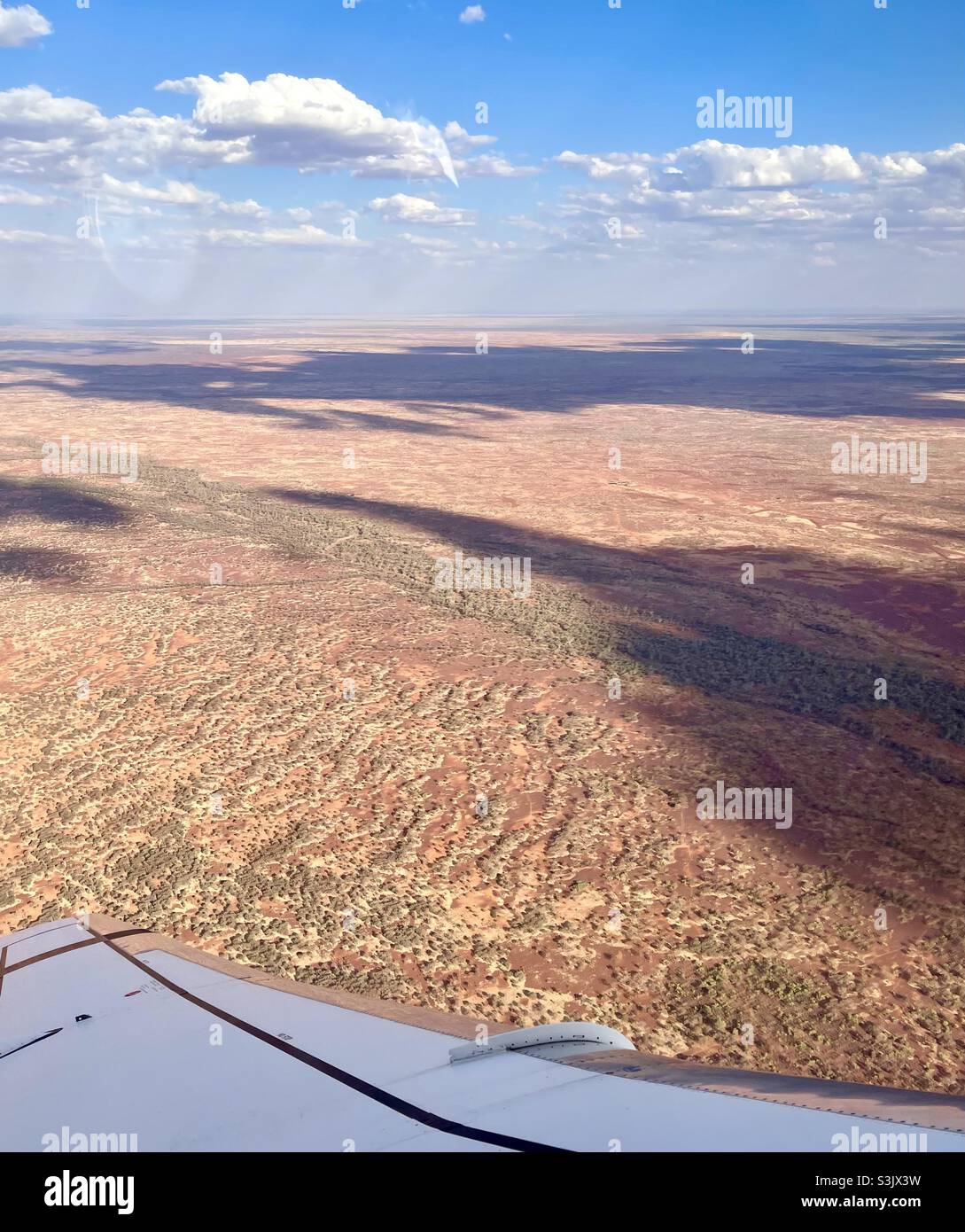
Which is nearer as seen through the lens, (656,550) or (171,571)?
(171,571)

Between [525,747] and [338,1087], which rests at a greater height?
[338,1087]

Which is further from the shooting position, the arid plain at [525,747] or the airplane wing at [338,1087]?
the arid plain at [525,747]

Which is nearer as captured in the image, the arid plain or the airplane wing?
the airplane wing
